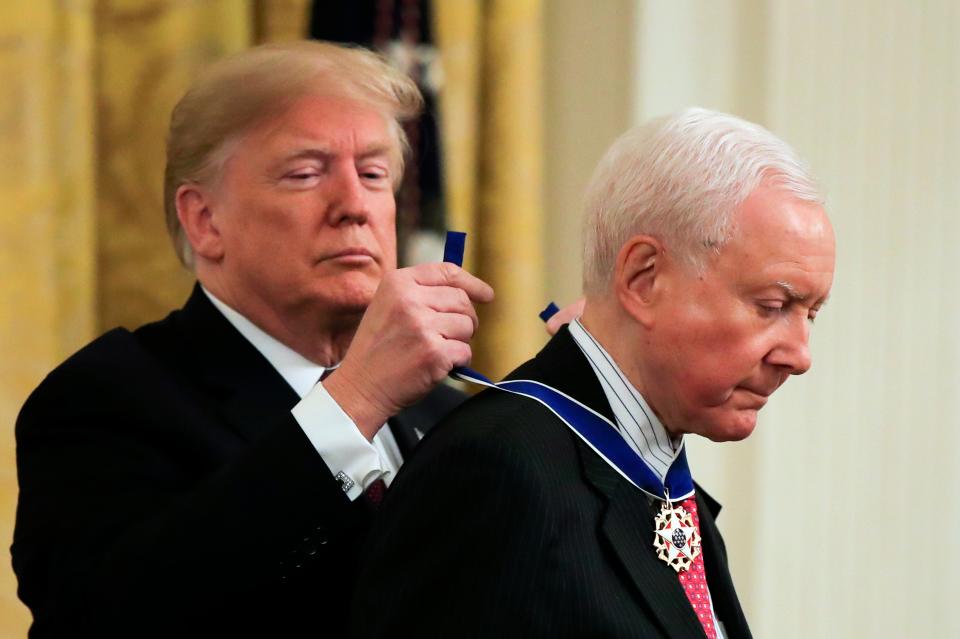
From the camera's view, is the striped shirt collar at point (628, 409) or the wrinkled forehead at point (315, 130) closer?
the striped shirt collar at point (628, 409)

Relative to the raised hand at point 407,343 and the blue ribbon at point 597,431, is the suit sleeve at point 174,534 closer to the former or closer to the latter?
the raised hand at point 407,343

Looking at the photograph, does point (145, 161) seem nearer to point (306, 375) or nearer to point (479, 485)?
point (306, 375)

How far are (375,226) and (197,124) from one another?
1.14 feet

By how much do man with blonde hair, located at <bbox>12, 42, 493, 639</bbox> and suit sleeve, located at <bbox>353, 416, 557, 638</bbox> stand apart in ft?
1.02

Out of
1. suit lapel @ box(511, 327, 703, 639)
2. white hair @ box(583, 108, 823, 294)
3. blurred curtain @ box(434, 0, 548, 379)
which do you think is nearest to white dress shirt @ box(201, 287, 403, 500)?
suit lapel @ box(511, 327, 703, 639)

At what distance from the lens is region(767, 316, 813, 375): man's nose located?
1.54m

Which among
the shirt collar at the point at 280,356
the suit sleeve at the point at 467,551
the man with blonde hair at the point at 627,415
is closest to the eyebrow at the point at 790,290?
the man with blonde hair at the point at 627,415

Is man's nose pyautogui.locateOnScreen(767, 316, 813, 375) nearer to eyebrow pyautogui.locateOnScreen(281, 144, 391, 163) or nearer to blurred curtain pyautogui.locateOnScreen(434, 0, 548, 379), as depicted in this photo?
eyebrow pyautogui.locateOnScreen(281, 144, 391, 163)

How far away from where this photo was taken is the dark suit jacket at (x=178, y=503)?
5.69 feet

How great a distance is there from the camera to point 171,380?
79.0 inches

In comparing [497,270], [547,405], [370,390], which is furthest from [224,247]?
[497,270]

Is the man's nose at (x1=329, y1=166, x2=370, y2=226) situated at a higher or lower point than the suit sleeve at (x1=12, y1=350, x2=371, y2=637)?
higher

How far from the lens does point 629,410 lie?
1598 millimetres

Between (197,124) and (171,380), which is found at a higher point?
(197,124)
